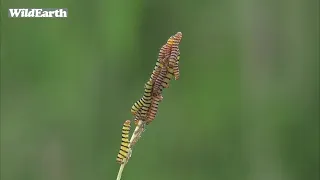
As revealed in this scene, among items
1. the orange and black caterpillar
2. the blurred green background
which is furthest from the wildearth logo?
the orange and black caterpillar

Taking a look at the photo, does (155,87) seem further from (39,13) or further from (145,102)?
(39,13)

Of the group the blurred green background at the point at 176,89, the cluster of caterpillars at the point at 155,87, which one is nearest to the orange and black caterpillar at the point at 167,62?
the cluster of caterpillars at the point at 155,87

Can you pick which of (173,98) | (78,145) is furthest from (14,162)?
(173,98)

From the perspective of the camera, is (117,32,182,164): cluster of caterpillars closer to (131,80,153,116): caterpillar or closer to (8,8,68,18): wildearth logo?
(131,80,153,116): caterpillar

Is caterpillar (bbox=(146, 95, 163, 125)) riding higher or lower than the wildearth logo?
lower

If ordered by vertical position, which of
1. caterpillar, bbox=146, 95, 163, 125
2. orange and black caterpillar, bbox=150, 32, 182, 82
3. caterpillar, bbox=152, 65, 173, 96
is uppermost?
orange and black caterpillar, bbox=150, 32, 182, 82

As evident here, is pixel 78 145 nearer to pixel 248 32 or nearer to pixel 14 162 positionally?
pixel 14 162

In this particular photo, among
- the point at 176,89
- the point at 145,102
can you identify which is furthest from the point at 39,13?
the point at 145,102

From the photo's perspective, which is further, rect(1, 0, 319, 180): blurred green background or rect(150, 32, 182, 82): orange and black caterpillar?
rect(1, 0, 319, 180): blurred green background
